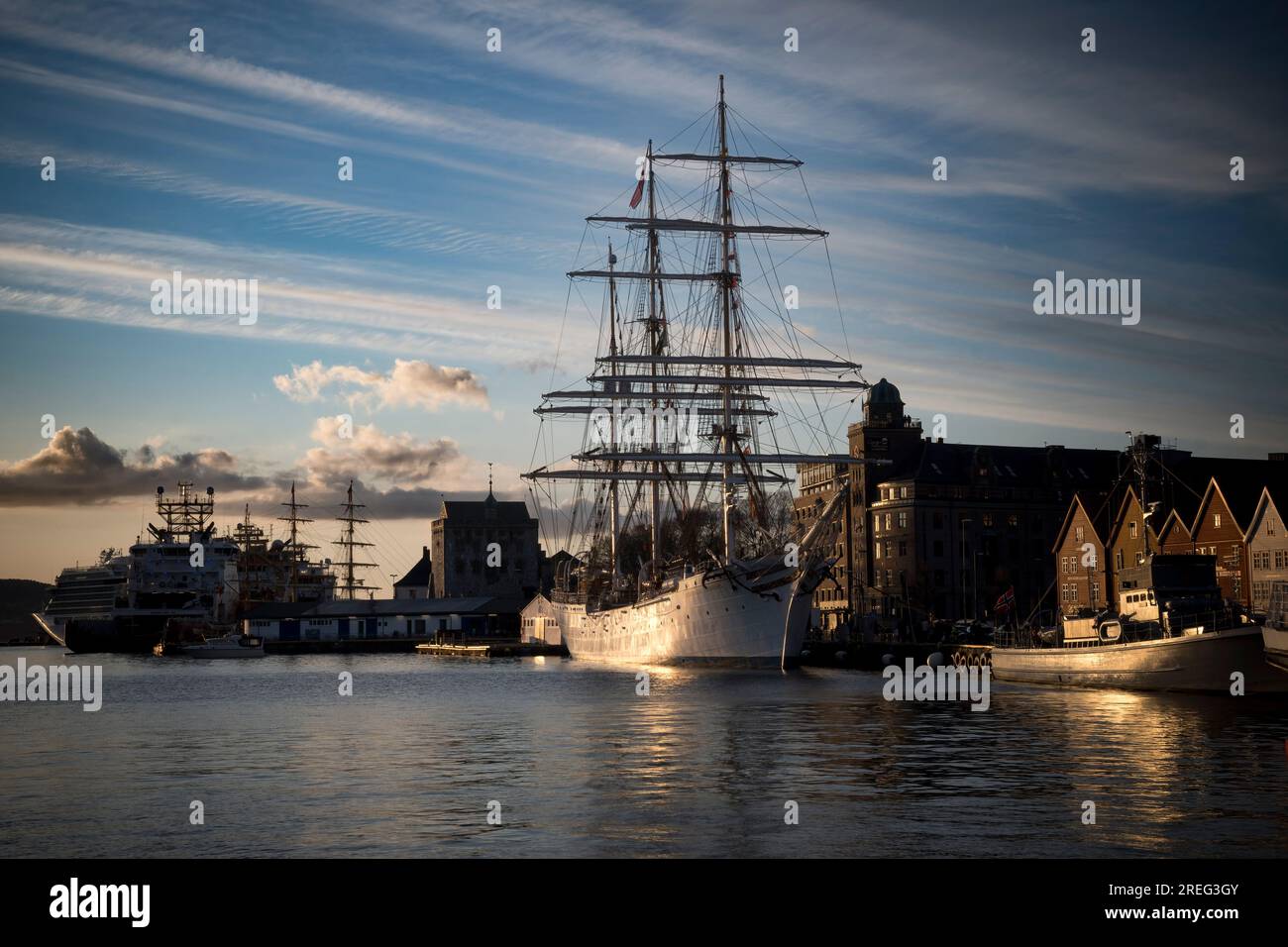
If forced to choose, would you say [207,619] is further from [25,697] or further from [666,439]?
[25,697]

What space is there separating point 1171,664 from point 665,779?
3140cm

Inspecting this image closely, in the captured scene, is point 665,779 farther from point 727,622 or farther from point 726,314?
point 726,314

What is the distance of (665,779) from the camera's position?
29.7m

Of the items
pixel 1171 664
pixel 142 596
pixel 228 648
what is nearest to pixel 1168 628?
pixel 1171 664

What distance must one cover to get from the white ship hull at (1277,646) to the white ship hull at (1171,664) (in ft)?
9.46

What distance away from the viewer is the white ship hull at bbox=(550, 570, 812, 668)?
82.6m

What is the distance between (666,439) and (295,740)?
240 ft

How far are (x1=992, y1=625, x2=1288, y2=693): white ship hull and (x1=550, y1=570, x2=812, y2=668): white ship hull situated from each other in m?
21.1

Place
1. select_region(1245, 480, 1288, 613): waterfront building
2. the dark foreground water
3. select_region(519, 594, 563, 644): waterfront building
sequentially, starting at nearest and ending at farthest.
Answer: the dark foreground water < select_region(1245, 480, 1288, 613): waterfront building < select_region(519, 594, 563, 644): waterfront building

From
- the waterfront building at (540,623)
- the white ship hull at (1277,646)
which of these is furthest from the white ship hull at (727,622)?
the waterfront building at (540,623)

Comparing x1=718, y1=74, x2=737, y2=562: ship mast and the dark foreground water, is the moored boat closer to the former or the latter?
the dark foreground water

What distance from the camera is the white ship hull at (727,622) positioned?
82.6 m

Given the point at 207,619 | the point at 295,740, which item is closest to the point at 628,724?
the point at 295,740

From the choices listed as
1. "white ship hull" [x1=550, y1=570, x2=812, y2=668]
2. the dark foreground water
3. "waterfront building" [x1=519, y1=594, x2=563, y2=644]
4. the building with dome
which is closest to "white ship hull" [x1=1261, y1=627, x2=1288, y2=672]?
the dark foreground water
